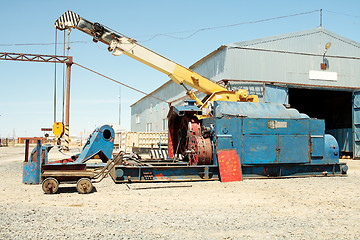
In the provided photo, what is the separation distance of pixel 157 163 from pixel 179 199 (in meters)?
3.36

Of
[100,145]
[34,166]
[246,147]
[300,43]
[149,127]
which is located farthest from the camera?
[149,127]

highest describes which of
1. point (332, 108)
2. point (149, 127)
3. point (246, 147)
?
point (332, 108)

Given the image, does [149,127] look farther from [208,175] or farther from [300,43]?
[208,175]

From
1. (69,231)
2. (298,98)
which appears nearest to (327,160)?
(69,231)

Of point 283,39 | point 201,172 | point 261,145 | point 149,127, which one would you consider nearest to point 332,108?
point 283,39

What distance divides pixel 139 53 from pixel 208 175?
5.40 meters

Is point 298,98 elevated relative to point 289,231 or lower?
elevated

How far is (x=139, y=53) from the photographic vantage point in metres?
11.9

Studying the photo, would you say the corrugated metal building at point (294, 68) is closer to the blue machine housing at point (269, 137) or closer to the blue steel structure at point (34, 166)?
the blue machine housing at point (269, 137)

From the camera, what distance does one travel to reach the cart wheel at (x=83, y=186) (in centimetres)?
707

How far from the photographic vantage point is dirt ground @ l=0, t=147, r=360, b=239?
429 centimetres

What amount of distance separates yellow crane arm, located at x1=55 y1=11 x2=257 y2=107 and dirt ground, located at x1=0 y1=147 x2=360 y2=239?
17.0 feet

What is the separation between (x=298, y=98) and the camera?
25.2 meters

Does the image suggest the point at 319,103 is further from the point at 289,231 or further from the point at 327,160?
the point at 289,231
